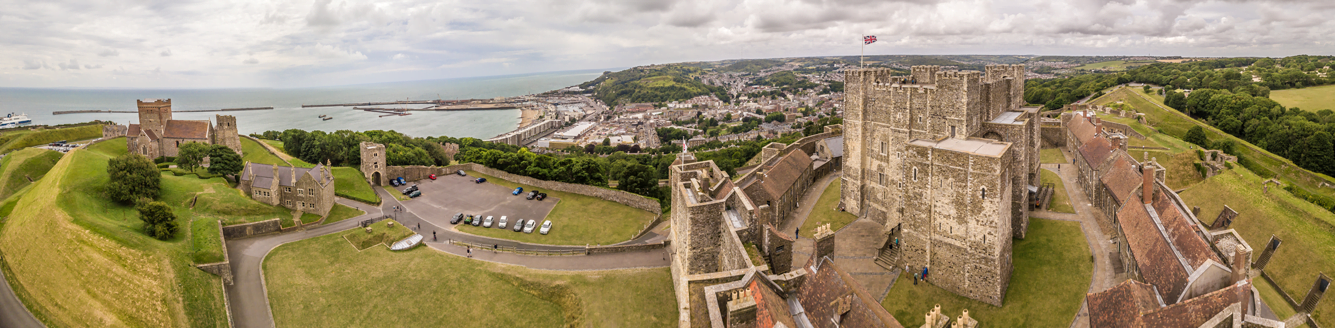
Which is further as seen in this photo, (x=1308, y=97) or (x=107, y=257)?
(x=1308, y=97)

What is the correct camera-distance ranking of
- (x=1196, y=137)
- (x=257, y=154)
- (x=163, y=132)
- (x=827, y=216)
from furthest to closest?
1. (x=257, y=154)
2. (x=163, y=132)
3. (x=1196, y=137)
4. (x=827, y=216)

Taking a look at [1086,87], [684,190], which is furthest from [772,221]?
[1086,87]

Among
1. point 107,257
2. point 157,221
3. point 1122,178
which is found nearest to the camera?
point 1122,178

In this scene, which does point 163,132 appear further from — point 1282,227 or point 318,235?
point 1282,227

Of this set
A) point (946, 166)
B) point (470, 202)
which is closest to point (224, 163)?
point (470, 202)

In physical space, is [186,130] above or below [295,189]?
above

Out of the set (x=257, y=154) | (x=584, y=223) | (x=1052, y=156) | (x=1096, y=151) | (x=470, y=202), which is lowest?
(x=584, y=223)
